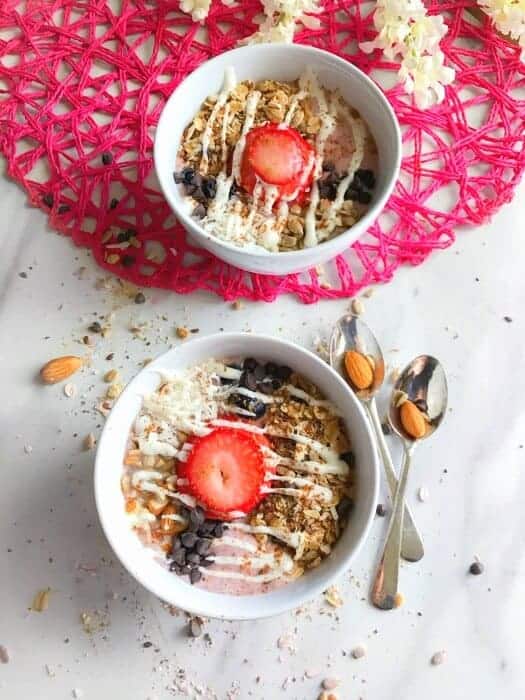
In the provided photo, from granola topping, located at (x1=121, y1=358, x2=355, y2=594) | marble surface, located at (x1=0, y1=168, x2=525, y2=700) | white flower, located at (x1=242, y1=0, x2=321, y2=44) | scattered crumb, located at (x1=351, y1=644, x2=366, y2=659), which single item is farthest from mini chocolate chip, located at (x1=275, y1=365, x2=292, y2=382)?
white flower, located at (x1=242, y1=0, x2=321, y2=44)

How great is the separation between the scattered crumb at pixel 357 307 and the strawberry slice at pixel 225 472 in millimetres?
233

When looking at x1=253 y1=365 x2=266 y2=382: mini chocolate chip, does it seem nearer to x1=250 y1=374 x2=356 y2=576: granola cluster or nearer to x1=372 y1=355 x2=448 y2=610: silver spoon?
x1=250 y1=374 x2=356 y2=576: granola cluster

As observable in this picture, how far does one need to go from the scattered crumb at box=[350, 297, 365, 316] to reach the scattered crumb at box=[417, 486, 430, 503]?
220mm

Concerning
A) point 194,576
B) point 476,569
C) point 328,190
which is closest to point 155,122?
point 328,190

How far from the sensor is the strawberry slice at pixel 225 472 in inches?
39.8

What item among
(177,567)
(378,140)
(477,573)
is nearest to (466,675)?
(477,573)

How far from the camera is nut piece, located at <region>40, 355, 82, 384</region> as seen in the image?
1.12 metres

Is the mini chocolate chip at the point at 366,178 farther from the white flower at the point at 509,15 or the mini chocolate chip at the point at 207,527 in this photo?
the mini chocolate chip at the point at 207,527

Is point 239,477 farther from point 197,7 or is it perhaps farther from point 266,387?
point 197,7

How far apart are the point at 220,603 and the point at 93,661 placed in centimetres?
18

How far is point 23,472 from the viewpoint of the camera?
1.11 meters

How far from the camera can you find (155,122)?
1196mm

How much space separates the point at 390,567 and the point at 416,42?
2.02ft

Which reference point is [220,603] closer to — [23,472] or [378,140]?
[23,472]
